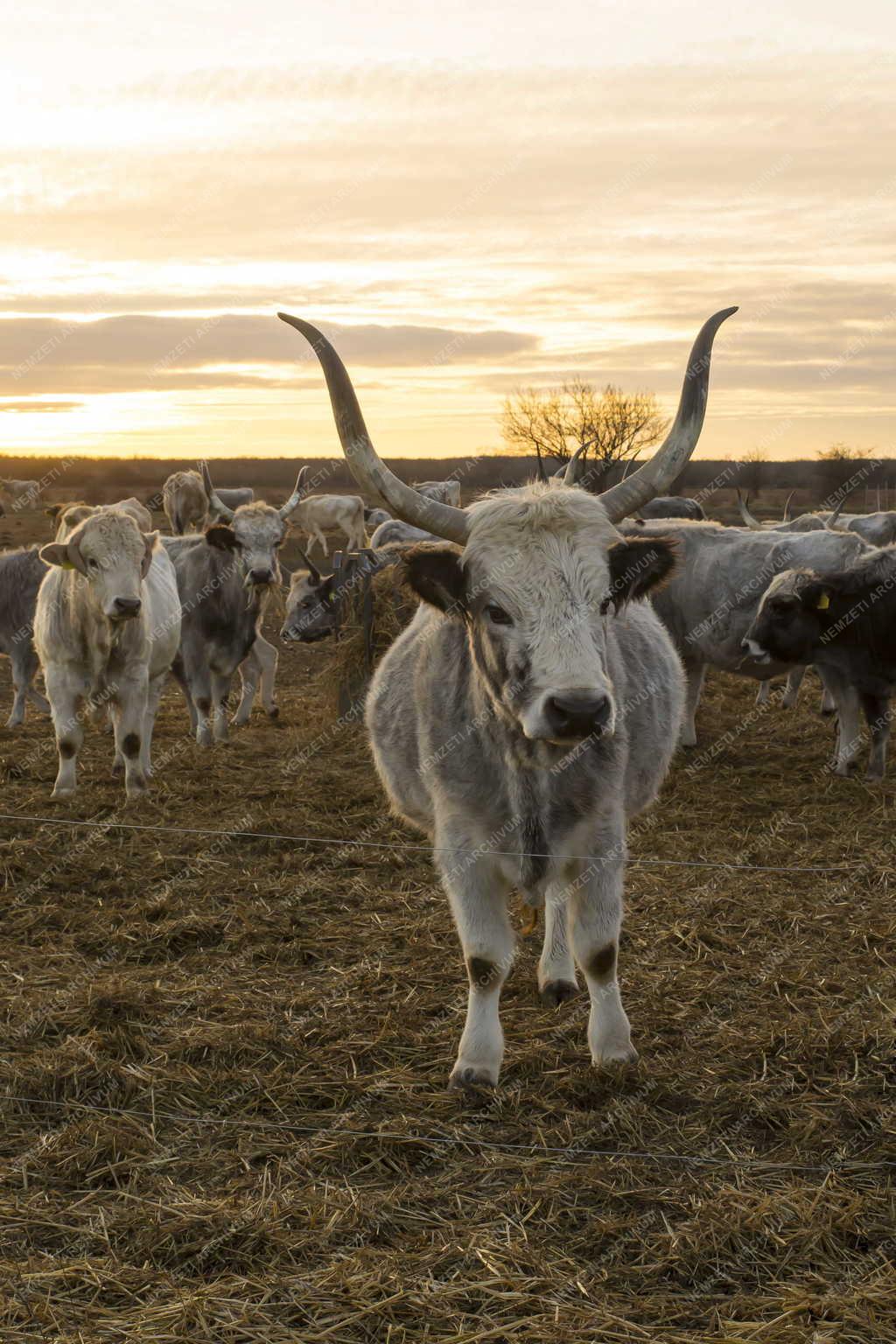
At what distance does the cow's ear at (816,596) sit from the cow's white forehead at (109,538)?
15.5 ft

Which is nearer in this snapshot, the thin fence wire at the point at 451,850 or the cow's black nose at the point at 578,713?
the cow's black nose at the point at 578,713

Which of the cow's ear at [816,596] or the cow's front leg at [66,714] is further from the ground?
the cow's ear at [816,596]

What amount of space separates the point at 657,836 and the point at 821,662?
279 centimetres

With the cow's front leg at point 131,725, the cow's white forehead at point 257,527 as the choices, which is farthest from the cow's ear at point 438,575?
the cow's white forehead at point 257,527

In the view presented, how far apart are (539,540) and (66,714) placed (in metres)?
5.52

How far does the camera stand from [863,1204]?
10.2ft

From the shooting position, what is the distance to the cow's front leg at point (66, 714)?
8.02m

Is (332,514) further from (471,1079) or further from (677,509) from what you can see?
(471,1079)

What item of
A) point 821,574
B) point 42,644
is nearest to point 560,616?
point 42,644

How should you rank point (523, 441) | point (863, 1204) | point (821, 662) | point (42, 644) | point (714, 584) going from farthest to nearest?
point (523, 441), point (714, 584), point (821, 662), point (42, 644), point (863, 1204)

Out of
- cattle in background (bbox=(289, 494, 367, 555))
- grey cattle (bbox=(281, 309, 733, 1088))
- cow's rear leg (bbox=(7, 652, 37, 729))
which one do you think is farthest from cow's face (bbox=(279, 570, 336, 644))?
cattle in background (bbox=(289, 494, 367, 555))

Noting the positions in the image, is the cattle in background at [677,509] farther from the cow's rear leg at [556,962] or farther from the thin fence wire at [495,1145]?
the thin fence wire at [495,1145]

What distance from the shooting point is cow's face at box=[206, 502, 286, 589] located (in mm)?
10633

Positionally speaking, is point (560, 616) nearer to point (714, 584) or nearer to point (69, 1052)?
point (69, 1052)
